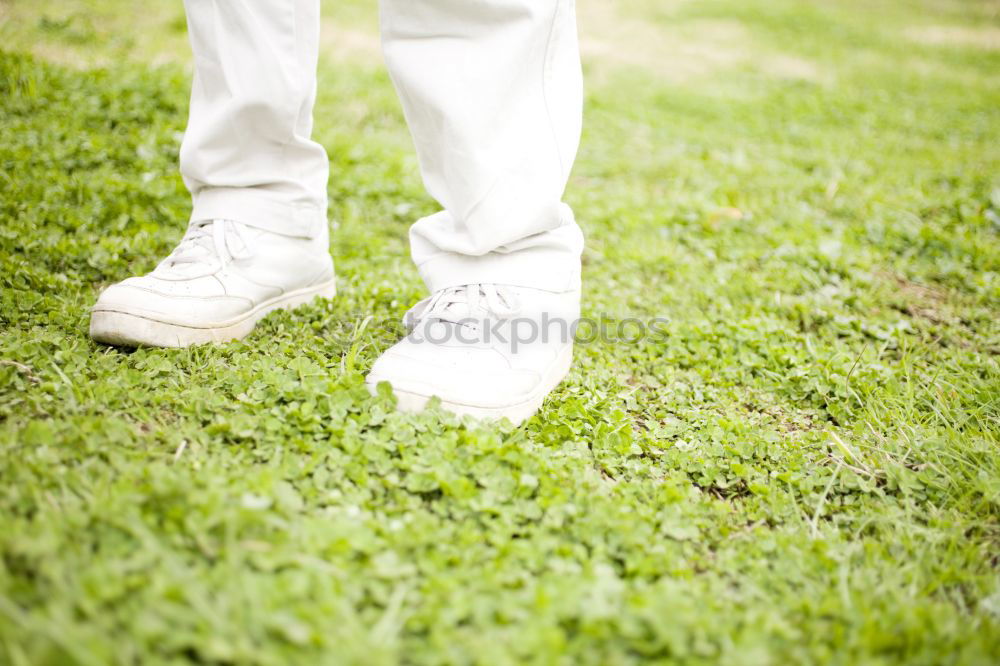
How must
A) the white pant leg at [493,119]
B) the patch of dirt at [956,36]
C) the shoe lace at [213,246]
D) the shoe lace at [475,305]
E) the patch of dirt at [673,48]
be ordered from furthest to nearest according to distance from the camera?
the patch of dirt at [956,36] → the patch of dirt at [673,48] → the shoe lace at [213,246] → the shoe lace at [475,305] → the white pant leg at [493,119]

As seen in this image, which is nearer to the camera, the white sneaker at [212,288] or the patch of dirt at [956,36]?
the white sneaker at [212,288]

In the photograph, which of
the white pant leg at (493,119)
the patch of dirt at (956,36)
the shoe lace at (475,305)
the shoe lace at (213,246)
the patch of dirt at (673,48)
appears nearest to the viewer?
the white pant leg at (493,119)

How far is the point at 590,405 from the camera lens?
2.03 metres

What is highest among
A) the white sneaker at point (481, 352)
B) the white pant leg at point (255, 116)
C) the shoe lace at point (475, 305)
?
the white pant leg at point (255, 116)

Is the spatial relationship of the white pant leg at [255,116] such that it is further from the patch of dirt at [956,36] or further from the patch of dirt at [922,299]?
the patch of dirt at [956,36]

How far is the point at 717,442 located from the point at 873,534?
0.44m

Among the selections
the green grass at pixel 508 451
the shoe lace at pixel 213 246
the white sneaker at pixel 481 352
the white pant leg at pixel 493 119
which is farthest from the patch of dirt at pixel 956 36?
the shoe lace at pixel 213 246

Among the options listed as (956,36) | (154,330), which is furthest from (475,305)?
(956,36)

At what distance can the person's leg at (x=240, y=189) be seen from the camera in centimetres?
199

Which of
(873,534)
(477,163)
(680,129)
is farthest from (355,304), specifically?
(680,129)

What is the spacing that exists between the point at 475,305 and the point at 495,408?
30 centimetres

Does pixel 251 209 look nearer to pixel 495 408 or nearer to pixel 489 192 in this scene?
pixel 489 192

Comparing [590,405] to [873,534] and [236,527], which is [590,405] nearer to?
[873,534]

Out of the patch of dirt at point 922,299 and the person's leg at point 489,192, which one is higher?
the person's leg at point 489,192
